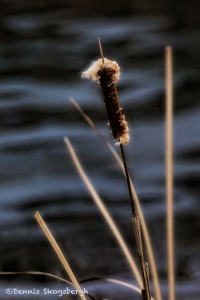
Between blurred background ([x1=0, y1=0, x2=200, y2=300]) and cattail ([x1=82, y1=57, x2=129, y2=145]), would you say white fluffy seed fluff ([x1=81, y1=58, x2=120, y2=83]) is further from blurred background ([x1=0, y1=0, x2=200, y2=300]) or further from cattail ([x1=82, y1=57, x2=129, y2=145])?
blurred background ([x1=0, y1=0, x2=200, y2=300])

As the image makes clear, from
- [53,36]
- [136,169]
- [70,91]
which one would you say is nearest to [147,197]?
[136,169]

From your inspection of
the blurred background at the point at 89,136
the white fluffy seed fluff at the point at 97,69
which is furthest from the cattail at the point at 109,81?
the blurred background at the point at 89,136

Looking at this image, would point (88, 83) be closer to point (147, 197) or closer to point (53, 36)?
point (53, 36)

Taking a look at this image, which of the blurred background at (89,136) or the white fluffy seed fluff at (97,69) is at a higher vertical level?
the blurred background at (89,136)

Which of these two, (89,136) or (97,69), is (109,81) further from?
(89,136)

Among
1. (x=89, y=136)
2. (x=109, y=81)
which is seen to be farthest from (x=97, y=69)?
(x=89, y=136)

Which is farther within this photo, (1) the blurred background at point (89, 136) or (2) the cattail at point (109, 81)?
(1) the blurred background at point (89, 136)

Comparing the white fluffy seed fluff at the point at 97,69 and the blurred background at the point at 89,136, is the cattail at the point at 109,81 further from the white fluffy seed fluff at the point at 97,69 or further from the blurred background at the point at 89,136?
the blurred background at the point at 89,136

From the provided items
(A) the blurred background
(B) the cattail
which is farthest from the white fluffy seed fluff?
(A) the blurred background
